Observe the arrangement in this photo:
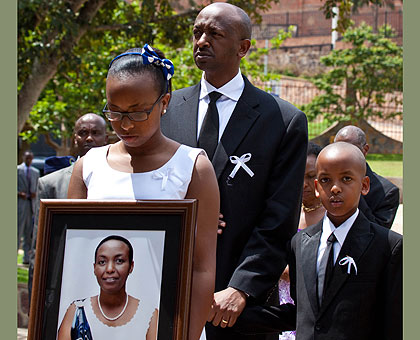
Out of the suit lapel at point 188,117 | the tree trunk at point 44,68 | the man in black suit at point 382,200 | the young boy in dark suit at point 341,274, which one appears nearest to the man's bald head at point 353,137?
the man in black suit at point 382,200

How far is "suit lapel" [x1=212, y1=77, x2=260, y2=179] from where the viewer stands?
3359mm

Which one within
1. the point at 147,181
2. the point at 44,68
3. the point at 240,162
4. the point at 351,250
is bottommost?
the point at 351,250

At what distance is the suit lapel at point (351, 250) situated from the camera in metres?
3.30

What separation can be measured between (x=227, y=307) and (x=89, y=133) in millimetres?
3267

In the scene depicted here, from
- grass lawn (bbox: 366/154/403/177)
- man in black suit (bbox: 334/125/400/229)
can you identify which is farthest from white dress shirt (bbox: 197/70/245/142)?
grass lawn (bbox: 366/154/403/177)

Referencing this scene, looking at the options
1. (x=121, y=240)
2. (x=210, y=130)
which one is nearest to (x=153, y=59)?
(x=121, y=240)

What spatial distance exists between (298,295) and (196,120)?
97cm

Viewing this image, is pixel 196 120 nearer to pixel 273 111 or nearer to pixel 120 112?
pixel 273 111

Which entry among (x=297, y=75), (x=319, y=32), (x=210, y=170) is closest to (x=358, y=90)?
(x=297, y=75)

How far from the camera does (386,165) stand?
2275 cm

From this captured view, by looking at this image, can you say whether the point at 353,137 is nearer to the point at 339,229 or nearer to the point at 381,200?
the point at 381,200

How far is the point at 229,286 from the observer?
128 inches

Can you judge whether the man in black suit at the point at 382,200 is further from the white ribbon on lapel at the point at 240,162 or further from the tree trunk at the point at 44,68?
the tree trunk at the point at 44,68

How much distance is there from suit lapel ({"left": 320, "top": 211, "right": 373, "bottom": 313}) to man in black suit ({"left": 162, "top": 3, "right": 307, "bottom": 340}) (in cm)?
25
